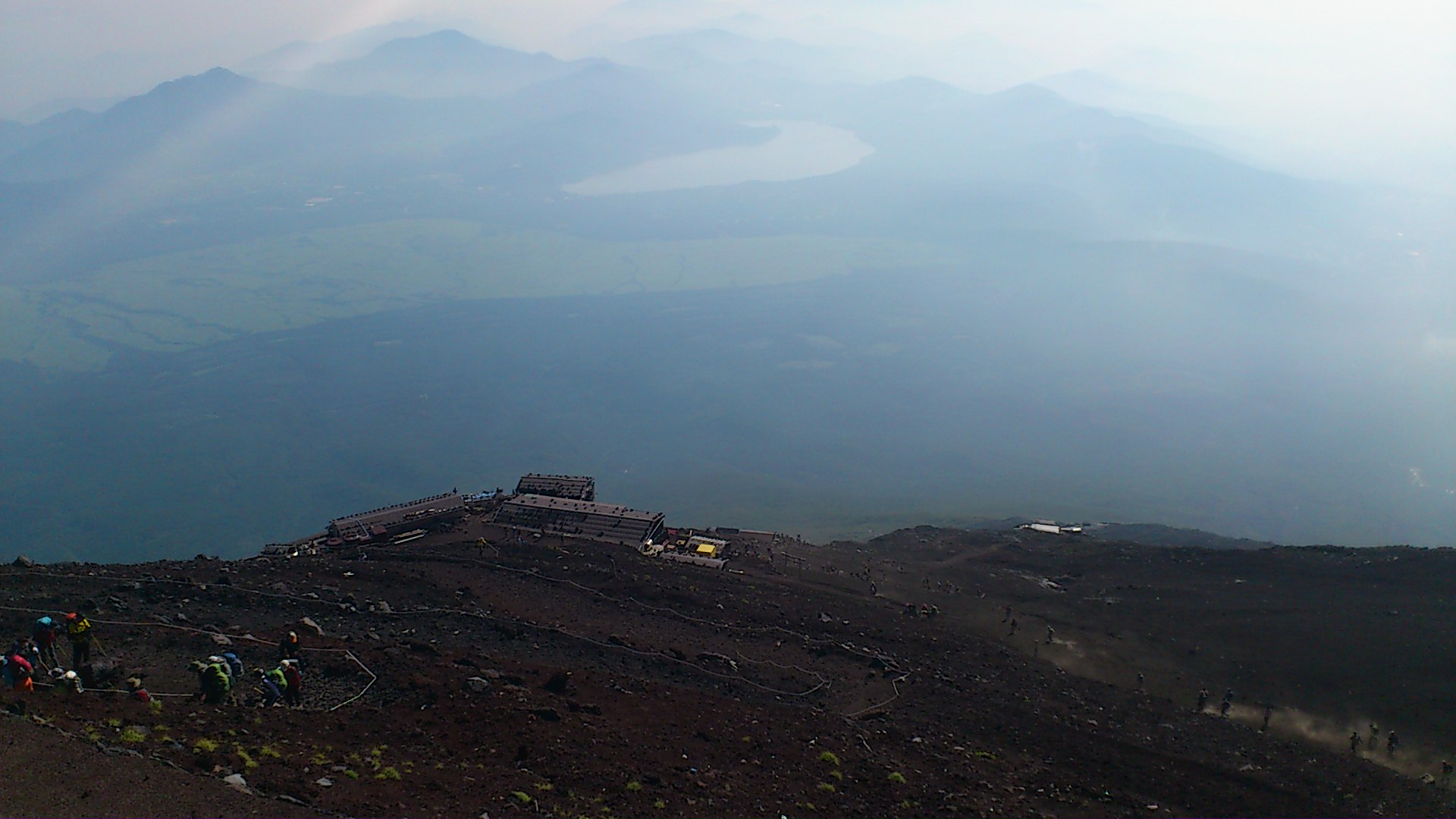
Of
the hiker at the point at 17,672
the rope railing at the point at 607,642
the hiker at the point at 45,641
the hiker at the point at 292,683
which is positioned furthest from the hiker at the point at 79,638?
the hiker at the point at 292,683

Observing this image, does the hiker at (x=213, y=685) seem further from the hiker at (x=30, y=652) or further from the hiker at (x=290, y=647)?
the hiker at (x=30, y=652)

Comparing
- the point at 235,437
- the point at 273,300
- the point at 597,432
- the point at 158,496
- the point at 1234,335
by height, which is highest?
the point at 1234,335

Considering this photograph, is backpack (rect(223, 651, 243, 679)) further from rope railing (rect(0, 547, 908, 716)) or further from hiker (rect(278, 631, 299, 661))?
rope railing (rect(0, 547, 908, 716))

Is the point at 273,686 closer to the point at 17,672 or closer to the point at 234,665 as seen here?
the point at 234,665

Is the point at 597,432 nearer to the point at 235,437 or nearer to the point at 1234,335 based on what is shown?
the point at 235,437

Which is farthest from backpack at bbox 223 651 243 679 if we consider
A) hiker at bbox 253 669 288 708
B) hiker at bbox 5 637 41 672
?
hiker at bbox 5 637 41 672

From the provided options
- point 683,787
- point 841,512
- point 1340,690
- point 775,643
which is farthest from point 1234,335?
point 683,787

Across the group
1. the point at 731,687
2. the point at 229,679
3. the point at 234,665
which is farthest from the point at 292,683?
the point at 731,687
